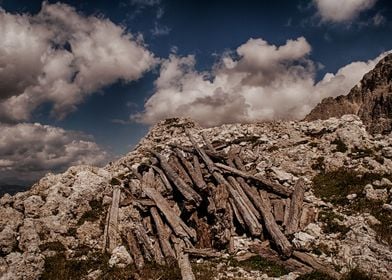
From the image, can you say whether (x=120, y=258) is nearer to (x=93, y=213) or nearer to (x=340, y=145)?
(x=93, y=213)

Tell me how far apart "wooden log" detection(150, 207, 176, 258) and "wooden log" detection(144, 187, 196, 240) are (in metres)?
0.35

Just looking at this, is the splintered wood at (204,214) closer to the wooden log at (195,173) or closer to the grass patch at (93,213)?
the wooden log at (195,173)

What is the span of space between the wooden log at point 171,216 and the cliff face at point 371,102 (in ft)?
84.0

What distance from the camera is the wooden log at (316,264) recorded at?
11.9 meters

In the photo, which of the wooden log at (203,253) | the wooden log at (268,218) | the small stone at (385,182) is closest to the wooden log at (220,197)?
the wooden log at (268,218)

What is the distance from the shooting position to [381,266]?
39.5ft

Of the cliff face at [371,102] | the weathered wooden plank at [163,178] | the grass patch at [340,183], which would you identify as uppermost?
the cliff face at [371,102]

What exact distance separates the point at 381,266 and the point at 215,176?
31.6 ft

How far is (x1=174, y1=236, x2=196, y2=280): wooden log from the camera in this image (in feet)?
40.2

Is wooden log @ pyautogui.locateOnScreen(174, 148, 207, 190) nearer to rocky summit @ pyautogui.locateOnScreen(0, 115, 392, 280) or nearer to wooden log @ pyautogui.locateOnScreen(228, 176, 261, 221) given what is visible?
rocky summit @ pyautogui.locateOnScreen(0, 115, 392, 280)

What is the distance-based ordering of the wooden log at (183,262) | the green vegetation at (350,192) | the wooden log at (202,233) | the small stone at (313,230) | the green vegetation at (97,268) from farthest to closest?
the wooden log at (202,233) < the green vegetation at (350,192) < the small stone at (313,230) < the green vegetation at (97,268) < the wooden log at (183,262)

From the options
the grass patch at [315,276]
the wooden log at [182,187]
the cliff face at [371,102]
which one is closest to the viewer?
the grass patch at [315,276]

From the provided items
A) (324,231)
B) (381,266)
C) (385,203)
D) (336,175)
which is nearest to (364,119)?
(336,175)

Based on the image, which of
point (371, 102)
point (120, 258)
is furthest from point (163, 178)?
point (371, 102)
